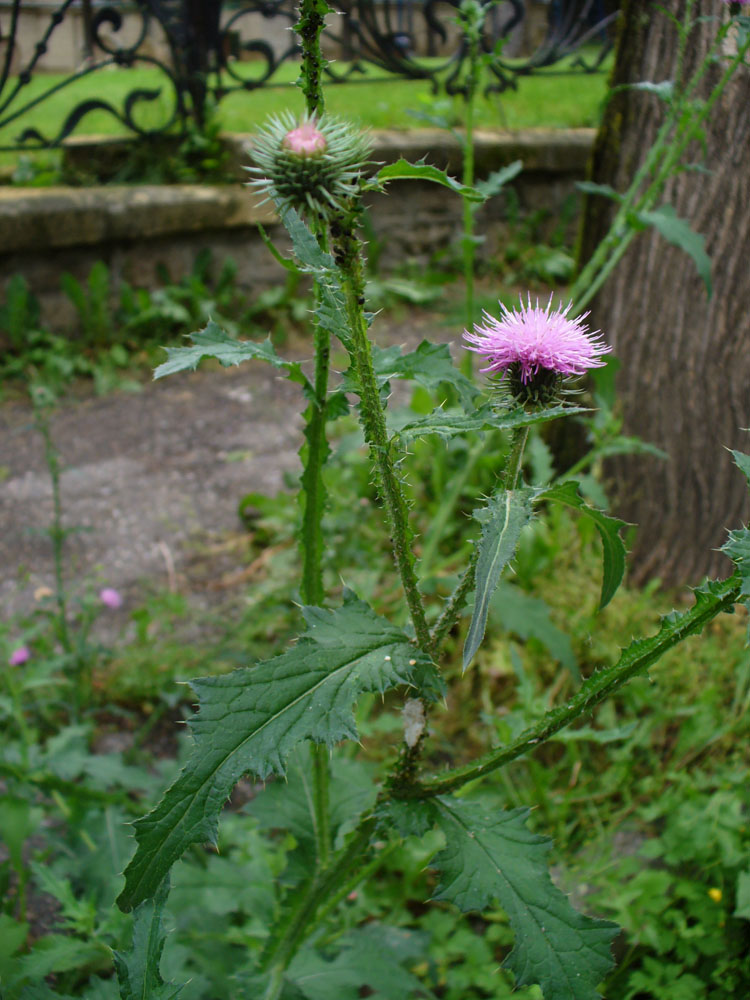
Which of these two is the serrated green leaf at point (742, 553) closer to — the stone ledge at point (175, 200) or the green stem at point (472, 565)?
the green stem at point (472, 565)

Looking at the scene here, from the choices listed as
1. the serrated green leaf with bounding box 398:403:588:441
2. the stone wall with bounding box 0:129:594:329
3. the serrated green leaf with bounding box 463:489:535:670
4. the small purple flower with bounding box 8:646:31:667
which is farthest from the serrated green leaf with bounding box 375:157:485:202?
the stone wall with bounding box 0:129:594:329

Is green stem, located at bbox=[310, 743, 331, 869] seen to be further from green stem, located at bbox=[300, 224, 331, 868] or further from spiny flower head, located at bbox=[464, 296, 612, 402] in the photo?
spiny flower head, located at bbox=[464, 296, 612, 402]

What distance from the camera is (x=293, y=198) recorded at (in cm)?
94

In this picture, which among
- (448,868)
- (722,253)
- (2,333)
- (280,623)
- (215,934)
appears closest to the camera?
(448,868)

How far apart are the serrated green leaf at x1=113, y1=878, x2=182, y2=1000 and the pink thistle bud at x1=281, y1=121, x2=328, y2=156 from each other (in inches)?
36.0

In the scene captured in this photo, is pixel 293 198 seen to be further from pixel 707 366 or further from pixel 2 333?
pixel 2 333

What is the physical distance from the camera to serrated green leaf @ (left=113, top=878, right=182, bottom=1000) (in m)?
1.04

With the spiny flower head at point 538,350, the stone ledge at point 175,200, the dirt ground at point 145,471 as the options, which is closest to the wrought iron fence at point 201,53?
the stone ledge at point 175,200


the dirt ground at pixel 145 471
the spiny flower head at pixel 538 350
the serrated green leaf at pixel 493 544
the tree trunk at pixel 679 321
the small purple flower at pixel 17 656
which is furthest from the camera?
the dirt ground at pixel 145 471

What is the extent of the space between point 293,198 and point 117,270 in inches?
170

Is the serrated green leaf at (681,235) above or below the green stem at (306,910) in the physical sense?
above

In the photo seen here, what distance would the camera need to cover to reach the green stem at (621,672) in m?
1.01

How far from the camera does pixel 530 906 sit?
107 centimetres

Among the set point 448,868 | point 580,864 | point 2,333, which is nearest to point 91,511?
point 2,333
